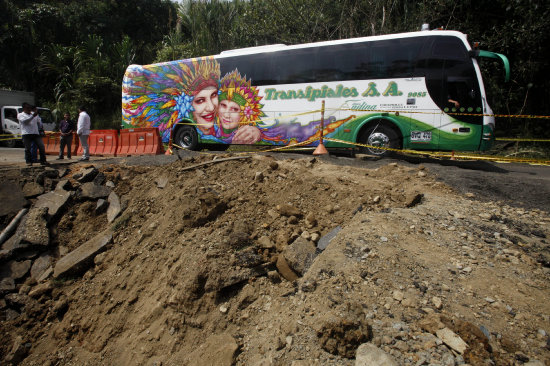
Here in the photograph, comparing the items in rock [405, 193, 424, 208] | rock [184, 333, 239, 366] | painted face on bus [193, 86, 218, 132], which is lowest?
rock [184, 333, 239, 366]

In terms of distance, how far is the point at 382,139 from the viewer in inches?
320

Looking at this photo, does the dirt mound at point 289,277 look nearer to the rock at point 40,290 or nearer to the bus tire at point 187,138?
the rock at point 40,290

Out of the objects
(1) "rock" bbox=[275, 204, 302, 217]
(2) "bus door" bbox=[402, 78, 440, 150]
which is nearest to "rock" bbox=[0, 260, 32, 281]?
(1) "rock" bbox=[275, 204, 302, 217]

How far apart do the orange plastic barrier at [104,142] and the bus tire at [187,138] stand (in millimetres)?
1923

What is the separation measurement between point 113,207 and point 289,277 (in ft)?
13.6

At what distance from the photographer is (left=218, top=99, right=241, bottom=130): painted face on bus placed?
10.1 metres

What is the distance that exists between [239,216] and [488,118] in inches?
241

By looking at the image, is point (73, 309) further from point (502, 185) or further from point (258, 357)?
point (502, 185)

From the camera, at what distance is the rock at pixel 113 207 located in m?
6.09

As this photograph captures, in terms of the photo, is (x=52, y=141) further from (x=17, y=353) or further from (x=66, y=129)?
(x=17, y=353)

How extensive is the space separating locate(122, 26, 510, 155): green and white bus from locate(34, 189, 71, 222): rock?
4.85 metres

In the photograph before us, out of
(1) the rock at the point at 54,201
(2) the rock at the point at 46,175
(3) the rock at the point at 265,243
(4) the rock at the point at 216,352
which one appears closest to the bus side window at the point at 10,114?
(2) the rock at the point at 46,175

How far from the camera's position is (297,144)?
888 cm

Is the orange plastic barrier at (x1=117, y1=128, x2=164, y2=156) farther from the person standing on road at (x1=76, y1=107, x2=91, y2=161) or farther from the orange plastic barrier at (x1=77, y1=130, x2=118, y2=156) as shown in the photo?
the person standing on road at (x1=76, y1=107, x2=91, y2=161)
